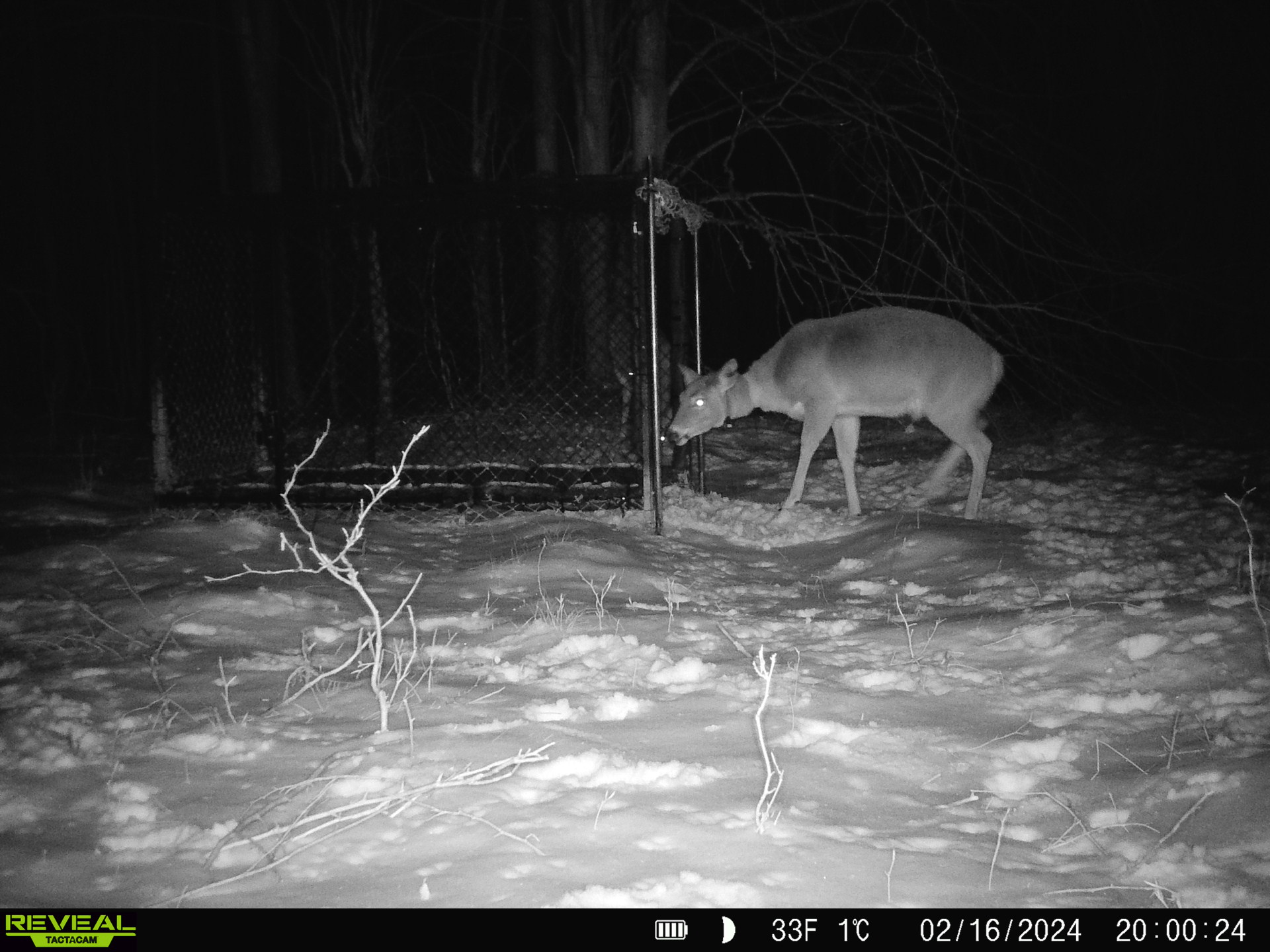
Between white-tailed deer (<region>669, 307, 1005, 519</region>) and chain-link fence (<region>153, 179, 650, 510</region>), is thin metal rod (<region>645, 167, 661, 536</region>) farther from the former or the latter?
white-tailed deer (<region>669, 307, 1005, 519</region>)

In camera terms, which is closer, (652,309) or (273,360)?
(652,309)

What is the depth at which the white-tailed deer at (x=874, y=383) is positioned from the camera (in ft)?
27.8

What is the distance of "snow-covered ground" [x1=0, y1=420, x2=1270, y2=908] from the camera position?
7.84ft

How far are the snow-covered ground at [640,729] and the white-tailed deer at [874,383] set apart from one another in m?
2.28

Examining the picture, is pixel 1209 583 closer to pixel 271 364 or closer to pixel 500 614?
pixel 500 614

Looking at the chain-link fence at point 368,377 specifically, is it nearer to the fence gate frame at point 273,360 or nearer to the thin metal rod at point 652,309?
the fence gate frame at point 273,360

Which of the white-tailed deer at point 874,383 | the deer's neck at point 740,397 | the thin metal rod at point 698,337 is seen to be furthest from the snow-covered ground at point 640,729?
the deer's neck at point 740,397

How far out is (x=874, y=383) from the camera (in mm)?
8594
